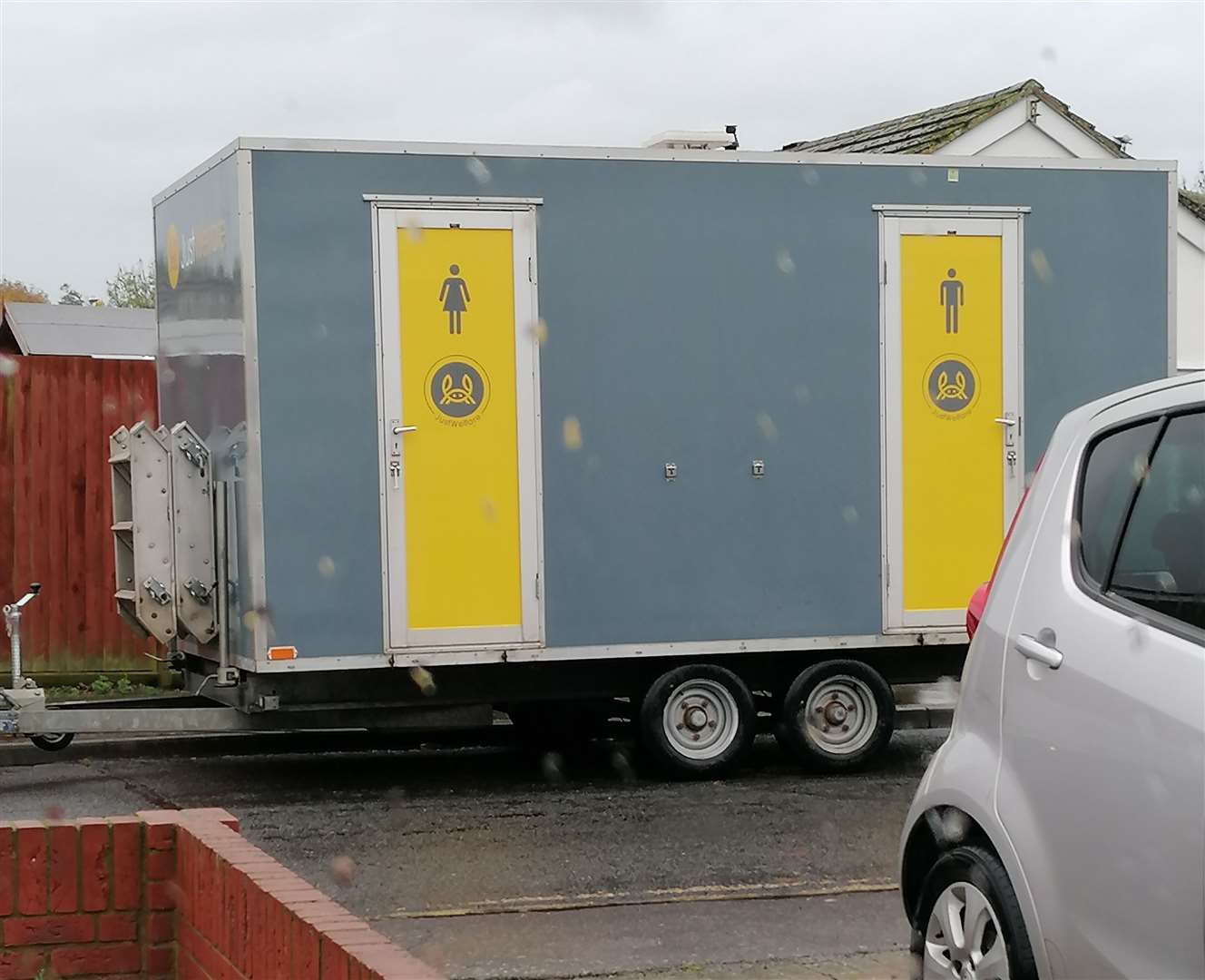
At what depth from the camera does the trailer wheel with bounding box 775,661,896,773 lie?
408 inches

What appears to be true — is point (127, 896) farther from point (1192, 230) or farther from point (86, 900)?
point (1192, 230)

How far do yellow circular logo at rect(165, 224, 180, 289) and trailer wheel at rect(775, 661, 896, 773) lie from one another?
14.6ft

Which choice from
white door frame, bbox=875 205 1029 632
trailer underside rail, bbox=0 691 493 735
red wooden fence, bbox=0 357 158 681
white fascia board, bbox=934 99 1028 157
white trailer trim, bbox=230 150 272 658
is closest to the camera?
white trailer trim, bbox=230 150 272 658

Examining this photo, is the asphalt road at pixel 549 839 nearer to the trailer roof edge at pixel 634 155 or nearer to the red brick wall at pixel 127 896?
the red brick wall at pixel 127 896

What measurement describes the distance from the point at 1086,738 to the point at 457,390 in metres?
5.95

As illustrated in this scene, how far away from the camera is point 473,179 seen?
31.9ft

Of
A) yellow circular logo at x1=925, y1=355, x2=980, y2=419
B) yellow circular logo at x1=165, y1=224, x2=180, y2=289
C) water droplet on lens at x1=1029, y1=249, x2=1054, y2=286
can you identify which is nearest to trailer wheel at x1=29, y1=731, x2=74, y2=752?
yellow circular logo at x1=165, y1=224, x2=180, y2=289

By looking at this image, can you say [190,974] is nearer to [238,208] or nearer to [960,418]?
[238,208]

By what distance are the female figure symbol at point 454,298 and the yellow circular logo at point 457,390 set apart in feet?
0.62

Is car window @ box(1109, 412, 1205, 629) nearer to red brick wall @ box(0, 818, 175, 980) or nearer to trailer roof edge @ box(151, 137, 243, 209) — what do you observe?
red brick wall @ box(0, 818, 175, 980)

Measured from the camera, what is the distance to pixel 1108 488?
15.3 ft

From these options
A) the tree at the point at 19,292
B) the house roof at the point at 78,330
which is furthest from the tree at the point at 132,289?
the house roof at the point at 78,330

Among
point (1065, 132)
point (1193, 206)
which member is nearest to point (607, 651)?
point (1065, 132)

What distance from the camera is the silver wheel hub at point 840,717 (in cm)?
1042
